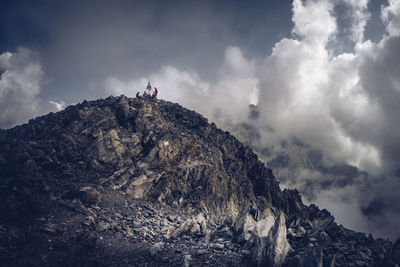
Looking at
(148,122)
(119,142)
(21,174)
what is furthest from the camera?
(148,122)

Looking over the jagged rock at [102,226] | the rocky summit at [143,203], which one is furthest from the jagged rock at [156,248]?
the jagged rock at [102,226]

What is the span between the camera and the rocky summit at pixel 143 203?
2258 centimetres

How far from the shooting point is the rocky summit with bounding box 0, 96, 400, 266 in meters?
22.6

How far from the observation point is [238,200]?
55.2m

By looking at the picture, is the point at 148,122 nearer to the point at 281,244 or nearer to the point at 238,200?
the point at 238,200

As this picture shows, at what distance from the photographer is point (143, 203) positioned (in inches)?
1503

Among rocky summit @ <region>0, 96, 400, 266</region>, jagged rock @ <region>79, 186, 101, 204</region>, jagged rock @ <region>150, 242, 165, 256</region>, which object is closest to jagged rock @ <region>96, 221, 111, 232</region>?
rocky summit @ <region>0, 96, 400, 266</region>

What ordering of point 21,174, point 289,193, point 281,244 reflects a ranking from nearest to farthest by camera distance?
point 281,244 → point 21,174 → point 289,193

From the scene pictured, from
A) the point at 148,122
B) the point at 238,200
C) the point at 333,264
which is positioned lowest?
the point at 333,264

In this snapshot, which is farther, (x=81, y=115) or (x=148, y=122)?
(x=148, y=122)

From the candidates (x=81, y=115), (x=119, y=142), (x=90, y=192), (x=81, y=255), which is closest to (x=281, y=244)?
(x=81, y=255)

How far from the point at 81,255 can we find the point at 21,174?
1491 cm

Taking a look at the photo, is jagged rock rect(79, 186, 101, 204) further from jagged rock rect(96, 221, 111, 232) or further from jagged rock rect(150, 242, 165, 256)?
jagged rock rect(150, 242, 165, 256)

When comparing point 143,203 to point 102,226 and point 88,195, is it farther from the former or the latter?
point 102,226
